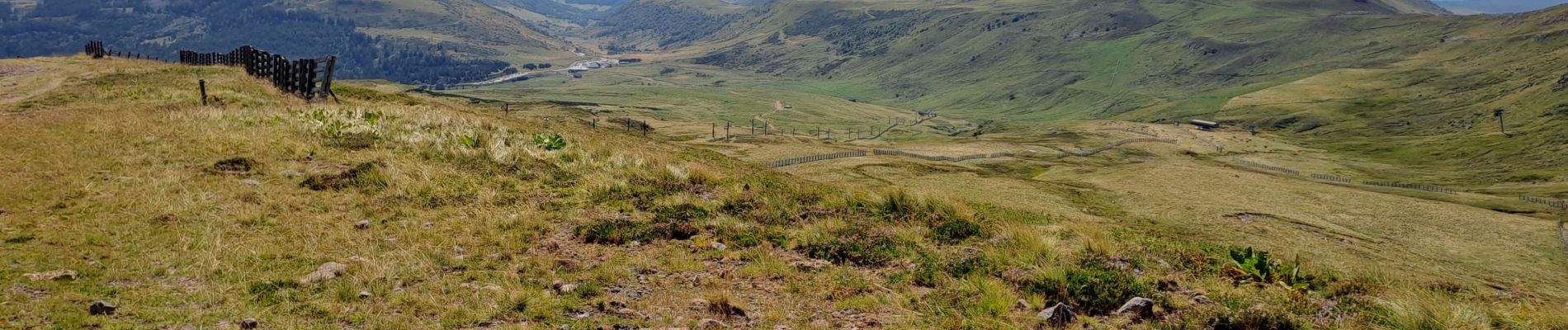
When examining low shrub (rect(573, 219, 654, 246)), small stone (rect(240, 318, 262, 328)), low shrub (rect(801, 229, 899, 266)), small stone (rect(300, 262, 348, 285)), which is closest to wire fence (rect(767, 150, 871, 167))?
low shrub (rect(573, 219, 654, 246))

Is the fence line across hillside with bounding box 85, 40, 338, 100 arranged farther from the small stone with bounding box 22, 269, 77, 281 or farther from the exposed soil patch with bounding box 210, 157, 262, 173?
the small stone with bounding box 22, 269, 77, 281

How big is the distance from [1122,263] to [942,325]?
4.45 m

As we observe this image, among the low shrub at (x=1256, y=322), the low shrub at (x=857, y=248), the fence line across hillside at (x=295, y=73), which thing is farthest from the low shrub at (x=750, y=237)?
the fence line across hillside at (x=295, y=73)

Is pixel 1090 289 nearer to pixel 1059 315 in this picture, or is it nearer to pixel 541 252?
pixel 1059 315

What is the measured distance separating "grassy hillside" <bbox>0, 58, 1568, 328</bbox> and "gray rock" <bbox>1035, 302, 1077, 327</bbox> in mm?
299

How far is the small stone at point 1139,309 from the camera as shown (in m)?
9.47

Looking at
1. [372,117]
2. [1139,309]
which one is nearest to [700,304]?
[1139,309]

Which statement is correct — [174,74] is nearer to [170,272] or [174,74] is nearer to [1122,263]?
[170,272]

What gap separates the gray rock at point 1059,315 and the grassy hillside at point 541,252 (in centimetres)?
30

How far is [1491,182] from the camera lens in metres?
143

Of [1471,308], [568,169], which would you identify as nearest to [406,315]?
[568,169]

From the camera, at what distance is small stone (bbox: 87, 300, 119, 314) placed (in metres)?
8.08

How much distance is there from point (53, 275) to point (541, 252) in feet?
18.7

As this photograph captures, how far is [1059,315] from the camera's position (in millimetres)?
9258
